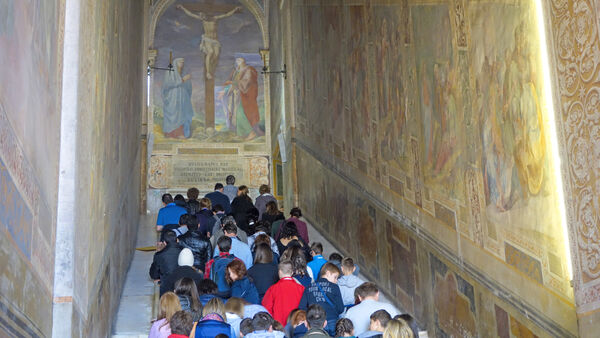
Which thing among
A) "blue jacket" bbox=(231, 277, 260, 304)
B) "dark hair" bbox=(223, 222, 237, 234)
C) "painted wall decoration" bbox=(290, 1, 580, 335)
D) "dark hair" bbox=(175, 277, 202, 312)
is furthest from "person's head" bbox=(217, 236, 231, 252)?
"painted wall decoration" bbox=(290, 1, 580, 335)

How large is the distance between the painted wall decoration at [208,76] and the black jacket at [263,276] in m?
14.0

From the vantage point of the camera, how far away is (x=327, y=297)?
18.7ft

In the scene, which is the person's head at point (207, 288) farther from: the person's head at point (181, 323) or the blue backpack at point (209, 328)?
the person's head at point (181, 323)

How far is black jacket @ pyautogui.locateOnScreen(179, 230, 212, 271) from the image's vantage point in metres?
7.38

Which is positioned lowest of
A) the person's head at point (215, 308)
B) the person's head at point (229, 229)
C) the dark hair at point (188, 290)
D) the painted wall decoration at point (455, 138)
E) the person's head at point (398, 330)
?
the person's head at point (398, 330)

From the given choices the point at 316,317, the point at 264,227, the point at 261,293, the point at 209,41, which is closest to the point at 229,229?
the point at 261,293

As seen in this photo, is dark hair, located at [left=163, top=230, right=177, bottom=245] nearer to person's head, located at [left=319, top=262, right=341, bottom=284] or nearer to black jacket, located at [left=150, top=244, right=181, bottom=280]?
black jacket, located at [left=150, top=244, right=181, bottom=280]

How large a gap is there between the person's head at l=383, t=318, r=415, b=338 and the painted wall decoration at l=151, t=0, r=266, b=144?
16367 millimetres

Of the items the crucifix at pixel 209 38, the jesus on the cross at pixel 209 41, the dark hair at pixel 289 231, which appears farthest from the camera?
the jesus on the cross at pixel 209 41

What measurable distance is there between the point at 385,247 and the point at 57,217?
17.2 ft

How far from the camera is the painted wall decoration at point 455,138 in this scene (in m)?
→ 5.18

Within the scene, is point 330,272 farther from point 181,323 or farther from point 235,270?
point 181,323

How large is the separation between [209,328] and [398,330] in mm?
1386

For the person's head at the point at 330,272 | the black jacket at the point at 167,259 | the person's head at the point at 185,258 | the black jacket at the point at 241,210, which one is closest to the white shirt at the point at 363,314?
the person's head at the point at 330,272
